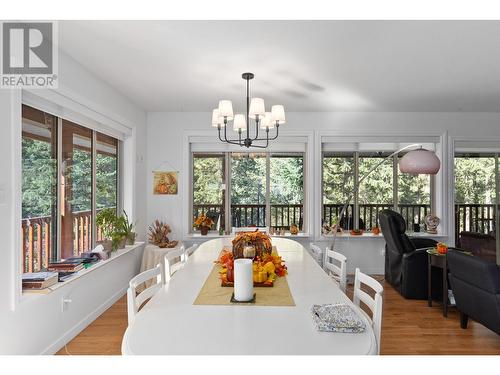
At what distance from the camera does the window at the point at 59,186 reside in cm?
264

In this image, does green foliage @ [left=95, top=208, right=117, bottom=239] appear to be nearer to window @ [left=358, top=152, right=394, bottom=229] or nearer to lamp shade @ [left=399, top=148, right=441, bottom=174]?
lamp shade @ [left=399, top=148, right=441, bottom=174]

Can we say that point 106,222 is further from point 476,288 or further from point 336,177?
point 476,288

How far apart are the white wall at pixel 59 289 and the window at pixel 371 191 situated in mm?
2966

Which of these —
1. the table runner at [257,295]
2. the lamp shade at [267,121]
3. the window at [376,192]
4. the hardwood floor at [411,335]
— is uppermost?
the lamp shade at [267,121]

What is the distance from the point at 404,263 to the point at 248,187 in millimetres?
2393

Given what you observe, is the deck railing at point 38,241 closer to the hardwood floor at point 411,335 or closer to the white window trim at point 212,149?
the hardwood floor at point 411,335

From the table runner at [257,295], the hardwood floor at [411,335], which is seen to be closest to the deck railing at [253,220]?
the hardwood floor at [411,335]

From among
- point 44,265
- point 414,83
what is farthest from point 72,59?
point 414,83

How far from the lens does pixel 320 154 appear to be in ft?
16.4

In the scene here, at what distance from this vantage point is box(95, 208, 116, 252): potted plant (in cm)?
364

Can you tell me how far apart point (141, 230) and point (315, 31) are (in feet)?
11.5

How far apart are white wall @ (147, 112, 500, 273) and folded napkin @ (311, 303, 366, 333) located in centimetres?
356

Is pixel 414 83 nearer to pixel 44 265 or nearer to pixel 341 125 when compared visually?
pixel 341 125
